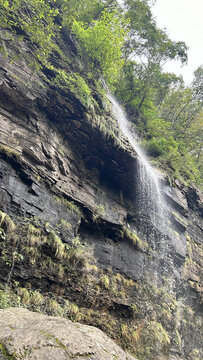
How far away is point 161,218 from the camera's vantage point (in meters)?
13.5

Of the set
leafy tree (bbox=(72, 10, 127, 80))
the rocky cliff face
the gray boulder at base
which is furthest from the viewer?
leafy tree (bbox=(72, 10, 127, 80))

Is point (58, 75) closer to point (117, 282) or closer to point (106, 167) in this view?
point (106, 167)

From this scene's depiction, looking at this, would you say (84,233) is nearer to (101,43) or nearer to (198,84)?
(101,43)

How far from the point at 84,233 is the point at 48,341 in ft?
23.8

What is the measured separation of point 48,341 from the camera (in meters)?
2.88

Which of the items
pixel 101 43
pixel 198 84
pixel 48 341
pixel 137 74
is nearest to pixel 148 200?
pixel 101 43

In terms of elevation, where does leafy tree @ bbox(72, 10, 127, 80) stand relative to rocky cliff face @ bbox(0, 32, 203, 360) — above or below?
above

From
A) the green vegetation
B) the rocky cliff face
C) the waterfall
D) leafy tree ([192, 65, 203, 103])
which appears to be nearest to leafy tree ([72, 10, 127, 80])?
the green vegetation

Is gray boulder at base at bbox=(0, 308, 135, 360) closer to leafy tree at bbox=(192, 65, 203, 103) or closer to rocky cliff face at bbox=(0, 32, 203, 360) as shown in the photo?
rocky cliff face at bbox=(0, 32, 203, 360)

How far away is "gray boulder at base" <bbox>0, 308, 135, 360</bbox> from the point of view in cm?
265

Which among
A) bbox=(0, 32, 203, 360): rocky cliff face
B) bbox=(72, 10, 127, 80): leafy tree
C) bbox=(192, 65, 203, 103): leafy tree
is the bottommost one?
bbox=(0, 32, 203, 360): rocky cliff face

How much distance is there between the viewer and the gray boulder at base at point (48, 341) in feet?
8.71

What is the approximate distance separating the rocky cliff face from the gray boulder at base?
311cm

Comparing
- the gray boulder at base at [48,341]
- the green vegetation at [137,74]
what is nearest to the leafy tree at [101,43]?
the green vegetation at [137,74]
